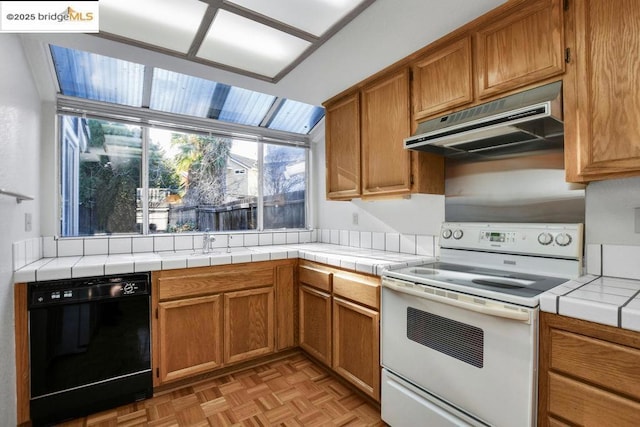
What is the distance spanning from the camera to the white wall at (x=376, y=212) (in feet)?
7.48

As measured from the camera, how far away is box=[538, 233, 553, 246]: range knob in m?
1.59

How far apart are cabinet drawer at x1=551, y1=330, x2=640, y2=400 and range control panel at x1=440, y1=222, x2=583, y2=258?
0.59m

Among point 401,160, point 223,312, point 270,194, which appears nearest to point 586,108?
point 401,160

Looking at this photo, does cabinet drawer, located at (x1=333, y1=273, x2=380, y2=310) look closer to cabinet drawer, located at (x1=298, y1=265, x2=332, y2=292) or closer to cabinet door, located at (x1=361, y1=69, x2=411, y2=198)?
cabinet drawer, located at (x1=298, y1=265, x2=332, y2=292)

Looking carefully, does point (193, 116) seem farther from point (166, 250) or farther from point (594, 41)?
point (594, 41)

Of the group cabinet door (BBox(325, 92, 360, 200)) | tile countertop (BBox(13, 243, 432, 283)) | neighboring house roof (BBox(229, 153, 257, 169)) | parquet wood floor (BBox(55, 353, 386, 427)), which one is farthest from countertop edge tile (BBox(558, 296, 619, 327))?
neighboring house roof (BBox(229, 153, 257, 169))

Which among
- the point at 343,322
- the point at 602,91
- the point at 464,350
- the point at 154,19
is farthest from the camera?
the point at 343,322

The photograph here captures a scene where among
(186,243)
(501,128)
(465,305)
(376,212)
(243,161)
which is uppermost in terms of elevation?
(243,161)

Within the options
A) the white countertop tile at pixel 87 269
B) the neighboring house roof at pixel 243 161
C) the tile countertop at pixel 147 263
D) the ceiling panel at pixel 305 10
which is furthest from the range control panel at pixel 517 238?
the white countertop tile at pixel 87 269

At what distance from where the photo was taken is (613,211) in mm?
1457

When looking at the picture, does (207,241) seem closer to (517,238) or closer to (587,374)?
(517,238)

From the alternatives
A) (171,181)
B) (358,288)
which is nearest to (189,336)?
(358,288)

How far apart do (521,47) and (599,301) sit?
117cm

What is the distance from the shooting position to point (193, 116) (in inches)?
113
